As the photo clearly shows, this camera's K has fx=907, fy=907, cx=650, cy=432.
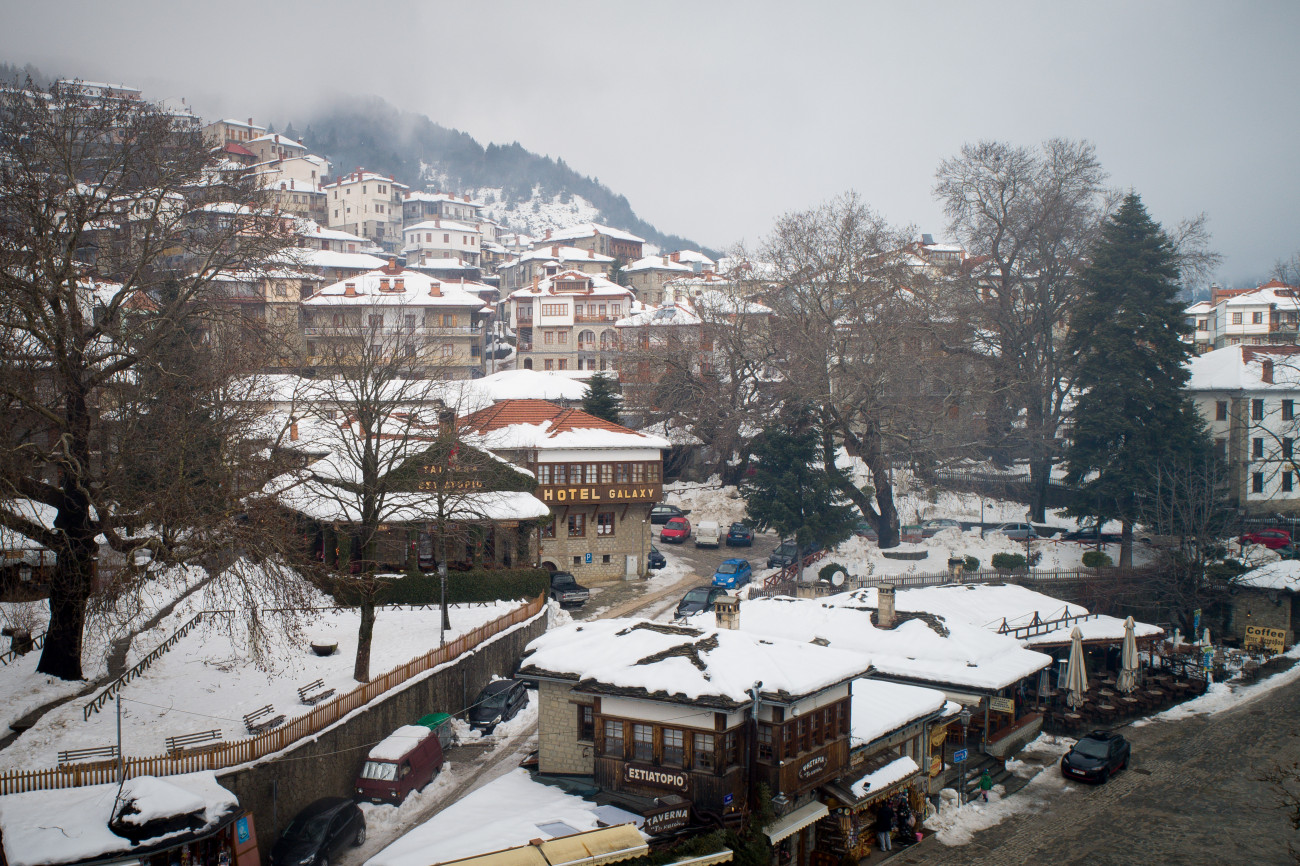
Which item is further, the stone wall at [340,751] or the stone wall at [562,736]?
the stone wall at [562,736]

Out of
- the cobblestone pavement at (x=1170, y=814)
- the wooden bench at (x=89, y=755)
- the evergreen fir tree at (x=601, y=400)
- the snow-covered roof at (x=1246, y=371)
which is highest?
the snow-covered roof at (x=1246, y=371)

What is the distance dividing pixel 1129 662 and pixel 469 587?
74.1 ft

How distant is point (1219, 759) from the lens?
88.6 ft

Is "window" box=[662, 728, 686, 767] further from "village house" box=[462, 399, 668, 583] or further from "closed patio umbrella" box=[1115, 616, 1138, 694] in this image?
"village house" box=[462, 399, 668, 583]

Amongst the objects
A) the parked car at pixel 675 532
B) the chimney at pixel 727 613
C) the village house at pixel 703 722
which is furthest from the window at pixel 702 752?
the parked car at pixel 675 532

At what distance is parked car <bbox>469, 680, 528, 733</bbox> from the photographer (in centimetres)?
2491

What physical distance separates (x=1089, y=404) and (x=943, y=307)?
10.00 metres

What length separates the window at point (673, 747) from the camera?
17.9m

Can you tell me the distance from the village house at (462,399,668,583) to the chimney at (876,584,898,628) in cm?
1528

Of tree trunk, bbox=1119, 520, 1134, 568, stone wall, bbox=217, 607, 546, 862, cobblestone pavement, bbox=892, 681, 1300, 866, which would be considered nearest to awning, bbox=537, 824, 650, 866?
stone wall, bbox=217, 607, 546, 862

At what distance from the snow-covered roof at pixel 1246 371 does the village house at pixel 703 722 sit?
42219mm

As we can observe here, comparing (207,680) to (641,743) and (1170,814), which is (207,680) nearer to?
(641,743)

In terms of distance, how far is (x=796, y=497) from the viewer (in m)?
41.8

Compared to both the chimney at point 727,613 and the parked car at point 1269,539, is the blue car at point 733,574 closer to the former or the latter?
the chimney at point 727,613
